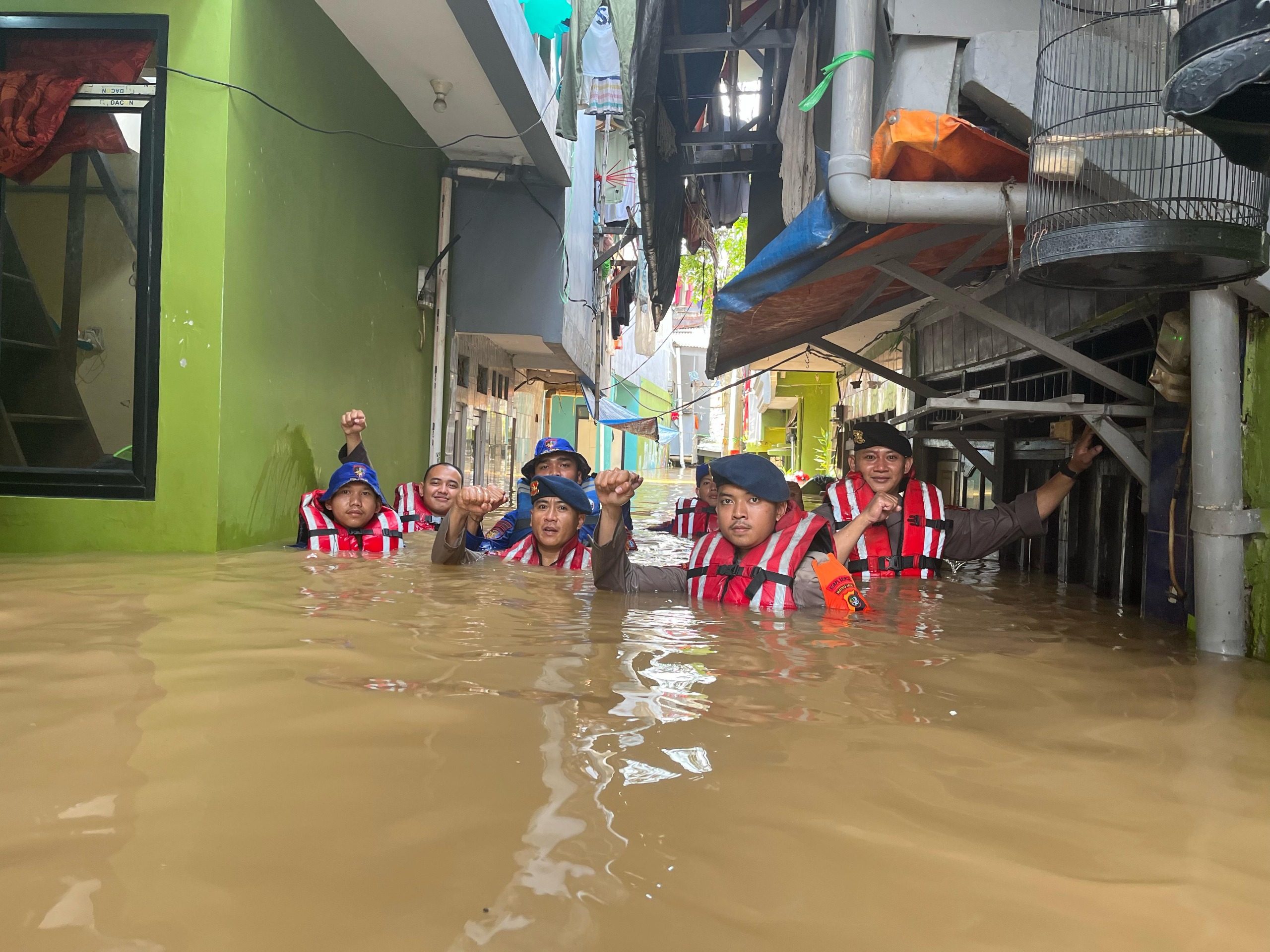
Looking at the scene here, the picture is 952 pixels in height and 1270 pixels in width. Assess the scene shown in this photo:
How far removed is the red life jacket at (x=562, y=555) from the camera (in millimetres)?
6078

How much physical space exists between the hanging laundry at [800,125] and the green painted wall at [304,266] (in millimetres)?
3572

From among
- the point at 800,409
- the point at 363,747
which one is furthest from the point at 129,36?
the point at 800,409

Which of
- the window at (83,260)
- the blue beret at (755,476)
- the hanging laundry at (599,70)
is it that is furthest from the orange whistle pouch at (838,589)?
the hanging laundry at (599,70)

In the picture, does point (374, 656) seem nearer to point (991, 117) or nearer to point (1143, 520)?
point (991, 117)

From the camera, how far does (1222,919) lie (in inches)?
61.7

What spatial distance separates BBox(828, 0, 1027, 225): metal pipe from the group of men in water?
3.99 feet

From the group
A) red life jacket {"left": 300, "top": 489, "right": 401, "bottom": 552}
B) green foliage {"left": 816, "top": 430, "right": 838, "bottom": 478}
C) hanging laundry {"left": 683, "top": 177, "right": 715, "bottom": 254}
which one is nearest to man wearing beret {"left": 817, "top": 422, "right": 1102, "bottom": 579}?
red life jacket {"left": 300, "top": 489, "right": 401, "bottom": 552}

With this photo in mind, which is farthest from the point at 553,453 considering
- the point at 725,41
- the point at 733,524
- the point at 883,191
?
the point at 883,191

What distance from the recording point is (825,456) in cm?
2061

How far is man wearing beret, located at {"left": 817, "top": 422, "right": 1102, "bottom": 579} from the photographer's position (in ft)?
19.1

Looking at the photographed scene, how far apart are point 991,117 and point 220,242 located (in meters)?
4.54

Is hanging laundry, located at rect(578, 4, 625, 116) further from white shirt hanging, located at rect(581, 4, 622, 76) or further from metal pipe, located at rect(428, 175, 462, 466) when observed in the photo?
metal pipe, located at rect(428, 175, 462, 466)

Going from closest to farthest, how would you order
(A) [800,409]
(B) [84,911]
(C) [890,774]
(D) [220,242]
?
(B) [84,911] → (C) [890,774] → (D) [220,242] → (A) [800,409]

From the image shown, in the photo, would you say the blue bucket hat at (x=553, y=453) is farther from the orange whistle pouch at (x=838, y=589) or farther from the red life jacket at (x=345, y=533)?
the orange whistle pouch at (x=838, y=589)
